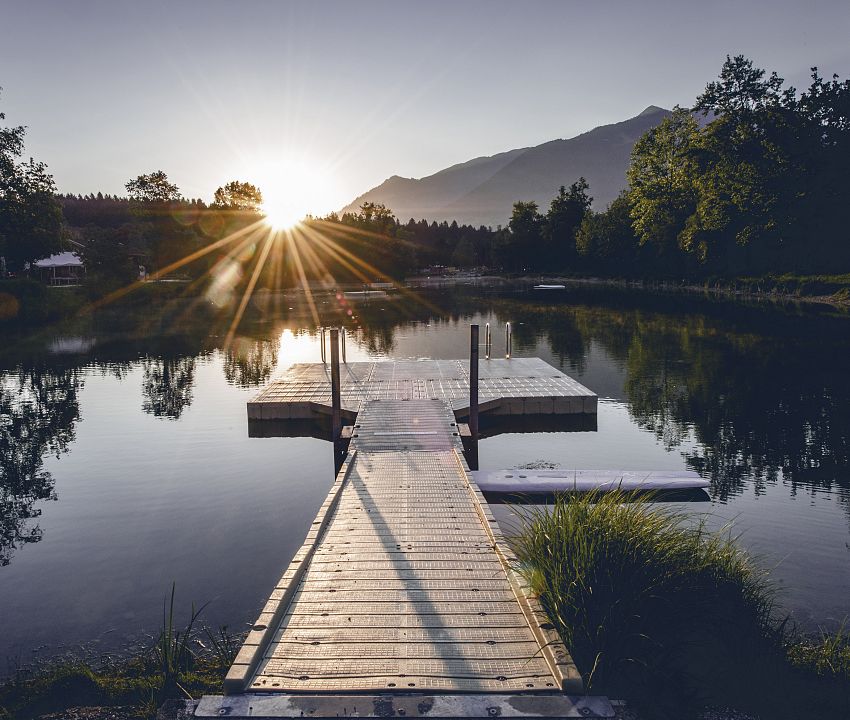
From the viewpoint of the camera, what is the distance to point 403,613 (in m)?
5.46

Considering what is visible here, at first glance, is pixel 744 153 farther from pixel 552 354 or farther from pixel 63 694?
pixel 63 694

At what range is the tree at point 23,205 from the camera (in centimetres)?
4459

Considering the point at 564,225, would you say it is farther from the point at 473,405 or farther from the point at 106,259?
the point at 473,405

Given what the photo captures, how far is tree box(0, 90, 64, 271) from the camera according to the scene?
44.6 metres

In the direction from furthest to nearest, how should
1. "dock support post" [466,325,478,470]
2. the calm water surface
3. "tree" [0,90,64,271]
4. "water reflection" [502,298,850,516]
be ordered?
"tree" [0,90,64,271] → "dock support post" [466,325,478,470] → "water reflection" [502,298,850,516] → the calm water surface

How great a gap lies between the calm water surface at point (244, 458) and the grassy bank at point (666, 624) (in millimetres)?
1065

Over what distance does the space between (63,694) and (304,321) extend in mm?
35126

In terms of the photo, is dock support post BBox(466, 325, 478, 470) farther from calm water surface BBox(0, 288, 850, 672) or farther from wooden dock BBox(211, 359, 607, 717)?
wooden dock BBox(211, 359, 607, 717)

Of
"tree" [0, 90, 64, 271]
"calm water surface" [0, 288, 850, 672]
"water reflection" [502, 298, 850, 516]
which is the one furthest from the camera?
"tree" [0, 90, 64, 271]

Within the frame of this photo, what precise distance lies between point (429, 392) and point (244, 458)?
186 inches

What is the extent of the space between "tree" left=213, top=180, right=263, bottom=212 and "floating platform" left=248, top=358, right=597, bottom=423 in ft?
269

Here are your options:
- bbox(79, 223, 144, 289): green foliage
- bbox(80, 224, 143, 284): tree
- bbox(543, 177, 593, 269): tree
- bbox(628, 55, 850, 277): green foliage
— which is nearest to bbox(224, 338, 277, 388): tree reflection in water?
bbox(79, 223, 144, 289): green foliage

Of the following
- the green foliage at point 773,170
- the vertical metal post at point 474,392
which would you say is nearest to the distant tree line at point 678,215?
the green foliage at point 773,170

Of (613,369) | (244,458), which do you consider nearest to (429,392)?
(244,458)
